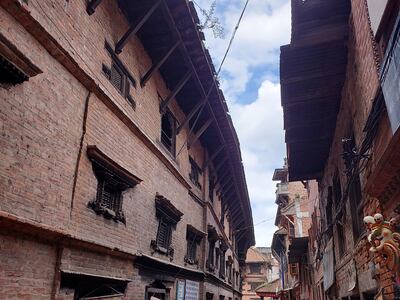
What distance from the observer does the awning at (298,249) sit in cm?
1917

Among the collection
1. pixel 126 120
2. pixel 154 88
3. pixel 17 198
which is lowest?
pixel 17 198

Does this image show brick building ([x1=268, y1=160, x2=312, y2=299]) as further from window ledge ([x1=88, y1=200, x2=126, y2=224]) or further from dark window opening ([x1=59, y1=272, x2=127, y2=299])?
dark window opening ([x1=59, y1=272, x2=127, y2=299])

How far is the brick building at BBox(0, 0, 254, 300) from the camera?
496 cm

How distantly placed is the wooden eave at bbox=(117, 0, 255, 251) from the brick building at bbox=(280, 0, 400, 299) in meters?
2.60

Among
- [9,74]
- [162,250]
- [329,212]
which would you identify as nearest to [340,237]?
[329,212]

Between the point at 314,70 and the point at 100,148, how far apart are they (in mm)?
4225

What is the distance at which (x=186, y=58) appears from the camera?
10.1m

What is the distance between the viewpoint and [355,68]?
651 cm

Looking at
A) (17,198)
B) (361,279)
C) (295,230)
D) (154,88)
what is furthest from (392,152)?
(295,230)

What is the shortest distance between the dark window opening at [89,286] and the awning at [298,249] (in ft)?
42.9

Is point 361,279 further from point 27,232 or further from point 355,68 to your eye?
point 27,232

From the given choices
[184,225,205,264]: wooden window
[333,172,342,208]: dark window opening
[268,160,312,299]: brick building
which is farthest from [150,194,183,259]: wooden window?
[268,160,312,299]: brick building

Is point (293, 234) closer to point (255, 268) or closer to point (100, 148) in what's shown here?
point (100, 148)

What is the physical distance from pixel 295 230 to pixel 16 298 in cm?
2297
